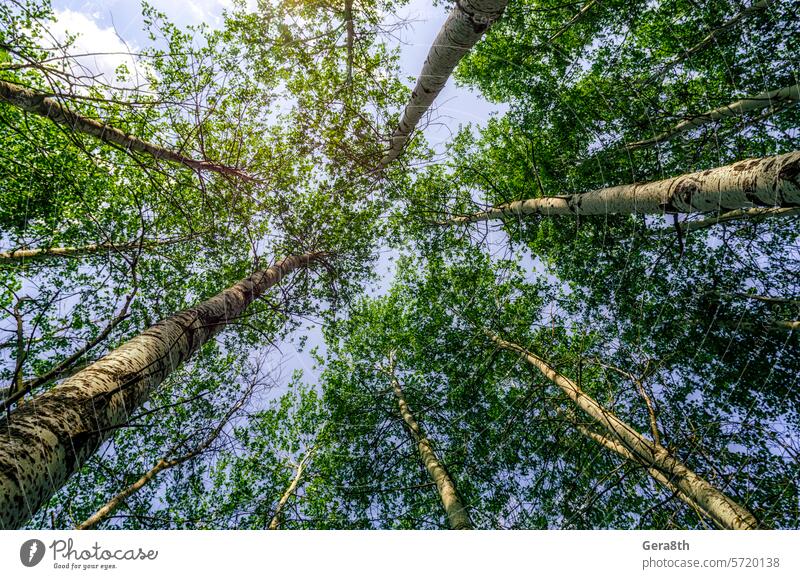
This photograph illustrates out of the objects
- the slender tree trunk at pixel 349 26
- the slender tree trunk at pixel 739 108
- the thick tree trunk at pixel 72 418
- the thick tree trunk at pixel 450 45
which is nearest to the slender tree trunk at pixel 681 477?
the slender tree trunk at pixel 739 108

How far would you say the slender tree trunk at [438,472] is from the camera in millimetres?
2907

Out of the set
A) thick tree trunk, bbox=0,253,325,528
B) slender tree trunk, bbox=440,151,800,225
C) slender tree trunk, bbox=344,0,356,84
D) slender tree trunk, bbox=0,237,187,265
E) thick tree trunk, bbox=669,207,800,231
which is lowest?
thick tree trunk, bbox=0,253,325,528

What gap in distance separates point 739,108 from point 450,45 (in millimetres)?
3544

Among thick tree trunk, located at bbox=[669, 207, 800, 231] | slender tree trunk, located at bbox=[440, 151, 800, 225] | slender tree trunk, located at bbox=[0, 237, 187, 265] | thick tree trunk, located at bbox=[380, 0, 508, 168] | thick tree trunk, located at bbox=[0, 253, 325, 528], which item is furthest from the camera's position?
slender tree trunk, located at bbox=[0, 237, 187, 265]

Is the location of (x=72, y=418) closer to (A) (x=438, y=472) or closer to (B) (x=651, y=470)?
(A) (x=438, y=472)

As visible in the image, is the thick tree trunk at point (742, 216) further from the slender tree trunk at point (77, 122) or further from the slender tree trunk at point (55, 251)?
the slender tree trunk at point (55, 251)

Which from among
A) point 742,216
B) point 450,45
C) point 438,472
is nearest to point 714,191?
point 450,45

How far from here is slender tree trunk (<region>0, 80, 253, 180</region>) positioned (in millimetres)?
1900

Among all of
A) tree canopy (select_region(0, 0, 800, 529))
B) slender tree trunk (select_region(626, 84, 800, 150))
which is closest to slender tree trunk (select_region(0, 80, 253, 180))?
tree canopy (select_region(0, 0, 800, 529))

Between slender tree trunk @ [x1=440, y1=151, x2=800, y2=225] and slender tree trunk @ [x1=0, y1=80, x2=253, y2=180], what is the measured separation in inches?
114

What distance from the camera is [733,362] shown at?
4.07 meters

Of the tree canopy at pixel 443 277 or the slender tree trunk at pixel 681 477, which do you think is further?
the tree canopy at pixel 443 277

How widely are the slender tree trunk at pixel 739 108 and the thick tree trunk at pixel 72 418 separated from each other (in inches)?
176

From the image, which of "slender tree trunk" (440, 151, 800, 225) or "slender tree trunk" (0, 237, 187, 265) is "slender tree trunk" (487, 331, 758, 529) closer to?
"slender tree trunk" (440, 151, 800, 225)
